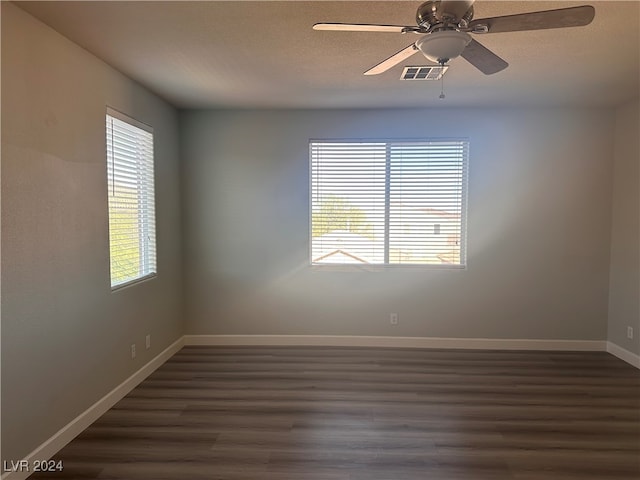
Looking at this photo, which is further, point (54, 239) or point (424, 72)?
point (424, 72)

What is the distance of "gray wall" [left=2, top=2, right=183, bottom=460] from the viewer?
83.1 inches

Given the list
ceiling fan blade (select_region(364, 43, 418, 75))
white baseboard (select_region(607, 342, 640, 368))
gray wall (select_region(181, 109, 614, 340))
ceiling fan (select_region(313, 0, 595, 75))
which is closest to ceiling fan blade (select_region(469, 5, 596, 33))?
ceiling fan (select_region(313, 0, 595, 75))

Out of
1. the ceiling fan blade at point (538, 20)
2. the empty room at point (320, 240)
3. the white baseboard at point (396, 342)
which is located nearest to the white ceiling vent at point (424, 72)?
the empty room at point (320, 240)

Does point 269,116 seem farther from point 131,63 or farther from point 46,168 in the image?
point 46,168

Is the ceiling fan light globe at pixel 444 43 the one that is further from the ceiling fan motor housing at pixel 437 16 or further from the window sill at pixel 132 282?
the window sill at pixel 132 282

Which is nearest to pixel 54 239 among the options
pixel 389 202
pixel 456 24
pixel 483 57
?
pixel 456 24

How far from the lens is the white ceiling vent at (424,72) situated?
113 inches

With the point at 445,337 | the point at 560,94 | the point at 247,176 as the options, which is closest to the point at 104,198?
the point at 247,176

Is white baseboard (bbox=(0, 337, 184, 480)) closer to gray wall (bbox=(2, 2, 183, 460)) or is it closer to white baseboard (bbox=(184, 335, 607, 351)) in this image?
gray wall (bbox=(2, 2, 183, 460))

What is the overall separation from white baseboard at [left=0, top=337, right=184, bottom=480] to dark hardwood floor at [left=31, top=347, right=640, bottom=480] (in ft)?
0.18

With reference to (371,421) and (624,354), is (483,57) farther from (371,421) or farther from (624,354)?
(624,354)

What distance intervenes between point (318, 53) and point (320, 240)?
2.16 m

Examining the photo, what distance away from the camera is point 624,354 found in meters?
3.99

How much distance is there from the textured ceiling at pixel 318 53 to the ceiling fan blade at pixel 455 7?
462 millimetres
